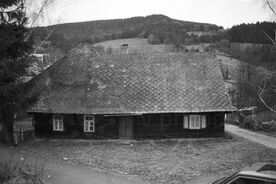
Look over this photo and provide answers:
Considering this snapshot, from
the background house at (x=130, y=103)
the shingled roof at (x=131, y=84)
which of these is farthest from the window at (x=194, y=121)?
the shingled roof at (x=131, y=84)

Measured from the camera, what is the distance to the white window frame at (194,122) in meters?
23.4

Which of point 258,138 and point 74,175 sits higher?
point 74,175

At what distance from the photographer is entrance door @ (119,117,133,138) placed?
23266mm

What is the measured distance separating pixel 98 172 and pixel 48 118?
31.2 ft

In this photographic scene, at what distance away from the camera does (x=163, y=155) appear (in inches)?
755

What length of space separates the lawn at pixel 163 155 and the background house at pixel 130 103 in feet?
3.12

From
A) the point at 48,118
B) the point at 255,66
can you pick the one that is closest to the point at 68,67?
the point at 48,118

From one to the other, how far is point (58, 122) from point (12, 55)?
7.21 meters

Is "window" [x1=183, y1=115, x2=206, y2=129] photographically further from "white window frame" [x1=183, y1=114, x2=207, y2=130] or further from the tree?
the tree

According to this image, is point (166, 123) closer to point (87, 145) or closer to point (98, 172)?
point (87, 145)

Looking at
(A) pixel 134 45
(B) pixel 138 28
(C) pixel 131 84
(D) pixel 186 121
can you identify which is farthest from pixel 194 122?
(B) pixel 138 28

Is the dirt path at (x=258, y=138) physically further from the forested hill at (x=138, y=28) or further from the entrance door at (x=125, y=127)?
the forested hill at (x=138, y=28)

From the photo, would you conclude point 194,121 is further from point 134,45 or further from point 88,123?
point 134,45

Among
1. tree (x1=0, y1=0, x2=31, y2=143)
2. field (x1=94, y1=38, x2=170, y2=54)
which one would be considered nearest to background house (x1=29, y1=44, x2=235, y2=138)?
tree (x1=0, y1=0, x2=31, y2=143)
